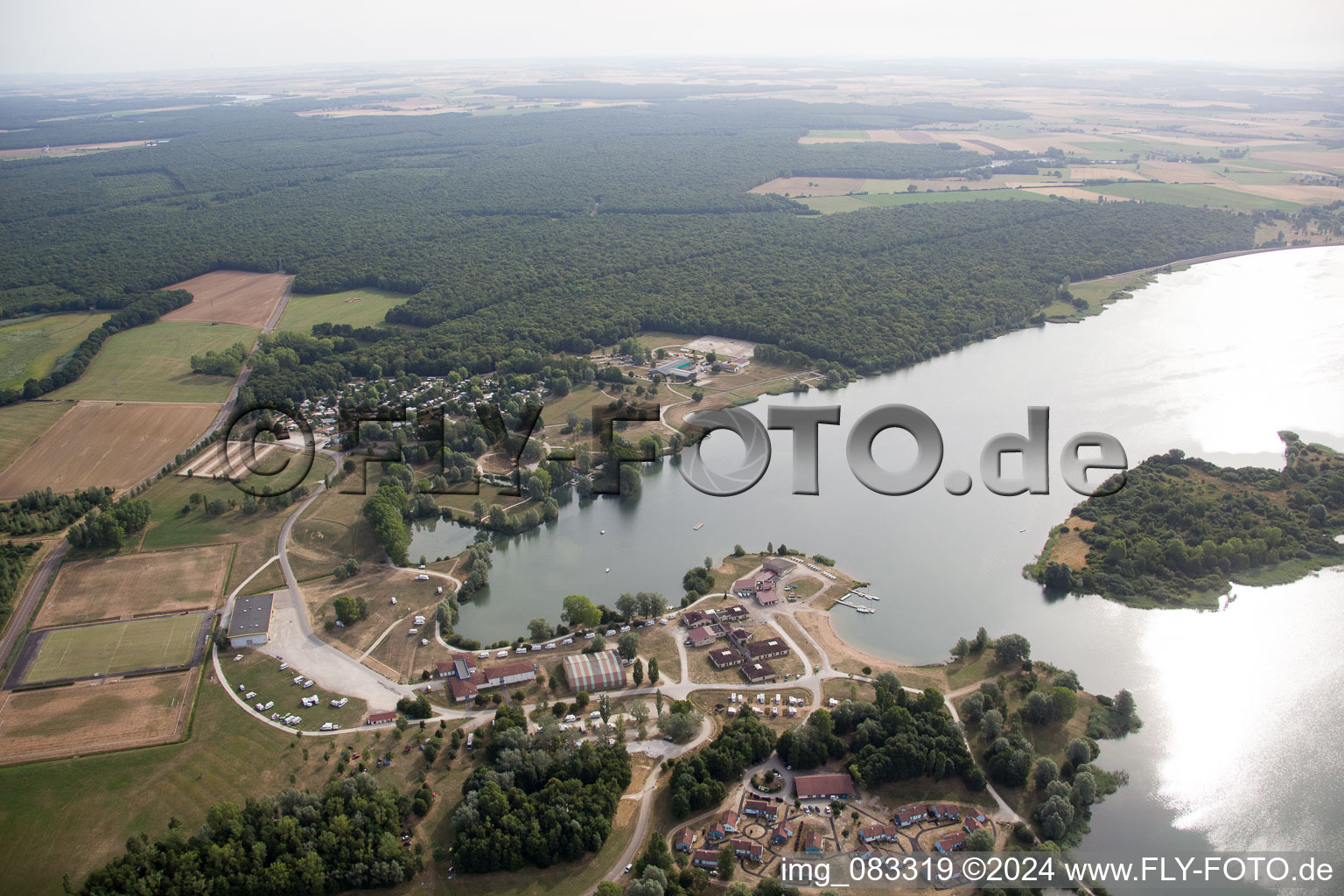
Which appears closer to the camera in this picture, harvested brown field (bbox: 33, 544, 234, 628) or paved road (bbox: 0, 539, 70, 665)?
paved road (bbox: 0, 539, 70, 665)

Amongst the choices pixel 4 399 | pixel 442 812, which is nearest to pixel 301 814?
pixel 442 812

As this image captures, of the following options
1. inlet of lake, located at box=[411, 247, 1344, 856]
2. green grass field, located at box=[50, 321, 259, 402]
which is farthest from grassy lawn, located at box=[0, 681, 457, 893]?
green grass field, located at box=[50, 321, 259, 402]

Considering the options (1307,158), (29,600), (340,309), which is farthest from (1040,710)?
(1307,158)

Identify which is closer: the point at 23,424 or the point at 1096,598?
the point at 1096,598

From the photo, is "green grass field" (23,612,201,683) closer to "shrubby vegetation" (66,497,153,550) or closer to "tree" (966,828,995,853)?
"shrubby vegetation" (66,497,153,550)

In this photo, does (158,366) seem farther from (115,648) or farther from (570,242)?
(570,242)

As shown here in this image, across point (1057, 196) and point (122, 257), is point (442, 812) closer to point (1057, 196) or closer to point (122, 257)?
point (122, 257)
